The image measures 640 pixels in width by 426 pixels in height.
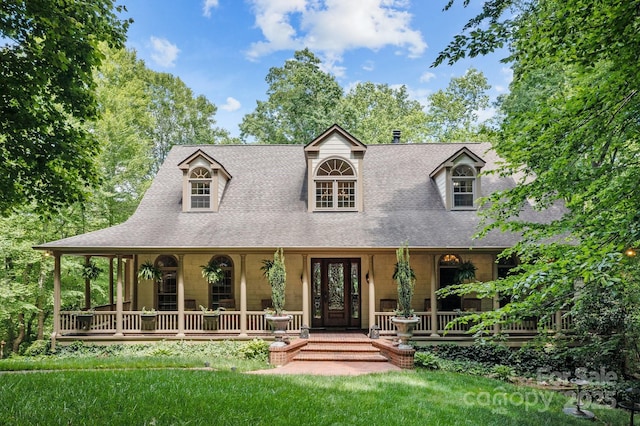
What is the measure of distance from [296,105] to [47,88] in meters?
20.1

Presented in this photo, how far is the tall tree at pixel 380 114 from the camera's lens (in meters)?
27.4

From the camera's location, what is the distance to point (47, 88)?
8703 millimetres

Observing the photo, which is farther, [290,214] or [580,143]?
[290,214]

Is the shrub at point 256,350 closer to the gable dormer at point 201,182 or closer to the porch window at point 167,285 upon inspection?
the porch window at point 167,285

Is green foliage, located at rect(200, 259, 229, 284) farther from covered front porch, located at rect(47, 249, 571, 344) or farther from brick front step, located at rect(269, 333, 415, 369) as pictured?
brick front step, located at rect(269, 333, 415, 369)

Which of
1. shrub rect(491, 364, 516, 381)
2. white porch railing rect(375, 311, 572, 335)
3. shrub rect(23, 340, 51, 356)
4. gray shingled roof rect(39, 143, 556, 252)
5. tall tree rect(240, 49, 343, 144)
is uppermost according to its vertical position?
tall tree rect(240, 49, 343, 144)

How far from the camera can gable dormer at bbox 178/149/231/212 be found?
49.5ft

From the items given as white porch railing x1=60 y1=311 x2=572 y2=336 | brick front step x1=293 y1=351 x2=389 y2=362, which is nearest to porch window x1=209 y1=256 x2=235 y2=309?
white porch railing x1=60 y1=311 x2=572 y2=336

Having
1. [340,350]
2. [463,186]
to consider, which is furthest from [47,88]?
[463,186]

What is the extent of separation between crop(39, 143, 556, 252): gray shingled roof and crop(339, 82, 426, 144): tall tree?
9630 mm

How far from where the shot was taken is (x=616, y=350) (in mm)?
10703

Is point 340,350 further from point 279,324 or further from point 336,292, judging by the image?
point 336,292

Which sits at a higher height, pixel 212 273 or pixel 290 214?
pixel 290 214

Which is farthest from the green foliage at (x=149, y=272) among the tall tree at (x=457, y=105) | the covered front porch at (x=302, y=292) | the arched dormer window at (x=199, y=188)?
the tall tree at (x=457, y=105)
